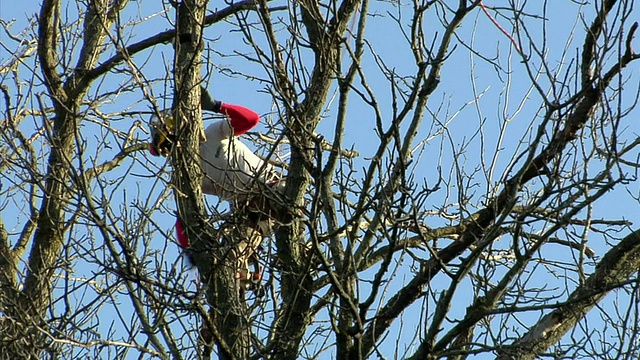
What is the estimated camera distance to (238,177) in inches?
228

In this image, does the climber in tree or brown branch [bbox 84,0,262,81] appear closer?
the climber in tree

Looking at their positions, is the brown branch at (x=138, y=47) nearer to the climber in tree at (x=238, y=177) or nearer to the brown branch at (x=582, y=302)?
the climber in tree at (x=238, y=177)

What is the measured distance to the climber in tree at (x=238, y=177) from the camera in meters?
5.58

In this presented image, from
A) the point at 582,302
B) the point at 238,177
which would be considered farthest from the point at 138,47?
the point at 582,302

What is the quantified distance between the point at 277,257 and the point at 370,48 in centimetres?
127

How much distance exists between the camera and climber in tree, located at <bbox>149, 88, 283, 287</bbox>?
18.3ft

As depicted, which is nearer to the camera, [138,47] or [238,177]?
[238,177]

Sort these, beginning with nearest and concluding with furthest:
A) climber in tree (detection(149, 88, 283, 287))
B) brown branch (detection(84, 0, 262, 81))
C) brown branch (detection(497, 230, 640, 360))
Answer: brown branch (detection(497, 230, 640, 360)) → climber in tree (detection(149, 88, 283, 287)) → brown branch (detection(84, 0, 262, 81))

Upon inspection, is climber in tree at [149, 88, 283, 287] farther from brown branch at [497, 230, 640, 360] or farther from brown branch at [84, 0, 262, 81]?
brown branch at [497, 230, 640, 360]

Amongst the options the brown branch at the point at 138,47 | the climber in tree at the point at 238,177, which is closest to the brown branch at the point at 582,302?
the climber in tree at the point at 238,177

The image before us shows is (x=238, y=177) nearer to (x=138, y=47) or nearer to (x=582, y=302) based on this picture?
(x=582, y=302)

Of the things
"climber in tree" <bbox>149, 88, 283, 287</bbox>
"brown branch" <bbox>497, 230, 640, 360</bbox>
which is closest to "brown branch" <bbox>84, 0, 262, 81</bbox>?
"climber in tree" <bbox>149, 88, 283, 287</bbox>

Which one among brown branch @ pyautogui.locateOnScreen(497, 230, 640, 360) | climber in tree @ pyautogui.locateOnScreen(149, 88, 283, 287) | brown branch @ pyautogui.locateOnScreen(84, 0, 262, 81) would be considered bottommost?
brown branch @ pyautogui.locateOnScreen(497, 230, 640, 360)

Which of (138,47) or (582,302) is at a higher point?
(138,47)
